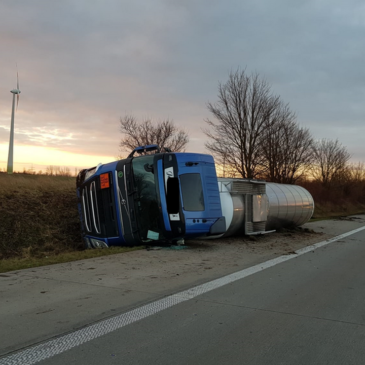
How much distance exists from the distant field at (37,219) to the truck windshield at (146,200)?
9.83 feet

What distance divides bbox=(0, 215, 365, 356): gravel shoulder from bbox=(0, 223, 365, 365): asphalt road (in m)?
0.68

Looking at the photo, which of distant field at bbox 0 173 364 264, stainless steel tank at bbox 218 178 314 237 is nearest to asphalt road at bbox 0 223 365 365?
stainless steel tank at bbox 218 178 314 237

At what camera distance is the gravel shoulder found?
448 cm

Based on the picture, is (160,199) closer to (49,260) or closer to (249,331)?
(49,260)

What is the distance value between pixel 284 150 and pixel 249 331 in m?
28.0

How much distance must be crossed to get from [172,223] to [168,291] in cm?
436

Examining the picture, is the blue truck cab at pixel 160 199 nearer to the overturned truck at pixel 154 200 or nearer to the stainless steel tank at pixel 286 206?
the overturned truck at pixel 154 200

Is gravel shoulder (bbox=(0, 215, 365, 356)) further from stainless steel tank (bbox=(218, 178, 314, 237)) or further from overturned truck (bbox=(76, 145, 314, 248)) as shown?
stainless steel tank (bbox=(218, 178, 314, 237))

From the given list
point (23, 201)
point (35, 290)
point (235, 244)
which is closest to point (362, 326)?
point (35, 290)

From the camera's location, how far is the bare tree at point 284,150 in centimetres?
2888

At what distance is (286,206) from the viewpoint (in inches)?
677

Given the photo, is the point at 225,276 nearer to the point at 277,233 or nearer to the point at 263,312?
the point at 263,312

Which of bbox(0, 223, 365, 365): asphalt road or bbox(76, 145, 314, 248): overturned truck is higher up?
bbox(76, 145, 314, 248): overturned truck

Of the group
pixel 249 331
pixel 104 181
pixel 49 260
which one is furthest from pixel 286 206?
pixel 249 331
